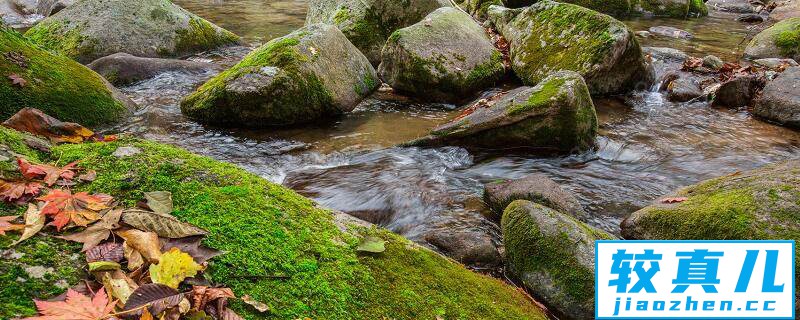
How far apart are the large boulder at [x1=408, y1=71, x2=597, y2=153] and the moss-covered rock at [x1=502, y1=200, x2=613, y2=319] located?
2.66 m

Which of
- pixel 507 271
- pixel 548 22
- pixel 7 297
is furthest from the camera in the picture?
pixel 548 22

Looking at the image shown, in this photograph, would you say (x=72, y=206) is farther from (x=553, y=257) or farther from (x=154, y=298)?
(x=553, y=257)

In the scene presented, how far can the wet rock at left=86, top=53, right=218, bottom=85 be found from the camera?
29.2 ft

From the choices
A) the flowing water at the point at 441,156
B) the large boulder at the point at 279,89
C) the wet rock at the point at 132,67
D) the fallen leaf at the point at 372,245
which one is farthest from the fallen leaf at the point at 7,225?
the wet rock at the point at 132,67

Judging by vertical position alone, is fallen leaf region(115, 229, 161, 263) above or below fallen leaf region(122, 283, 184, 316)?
above

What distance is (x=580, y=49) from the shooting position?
29.5 feet

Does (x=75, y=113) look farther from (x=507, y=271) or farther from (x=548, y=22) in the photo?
(x=548, y=22)

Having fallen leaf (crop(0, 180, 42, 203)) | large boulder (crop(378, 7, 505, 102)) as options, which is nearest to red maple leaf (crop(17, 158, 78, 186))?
fallen leaf (crop(0, 180, 42, 203))

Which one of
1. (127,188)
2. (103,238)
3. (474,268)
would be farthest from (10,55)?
(474,268)

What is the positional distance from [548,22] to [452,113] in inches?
126

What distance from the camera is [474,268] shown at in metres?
4.10

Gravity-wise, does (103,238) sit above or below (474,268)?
above

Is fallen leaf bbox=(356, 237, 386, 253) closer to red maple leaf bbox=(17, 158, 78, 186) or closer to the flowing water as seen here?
red maple leaf bbox=(17, 158, 78, 186)

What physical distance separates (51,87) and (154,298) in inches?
232
